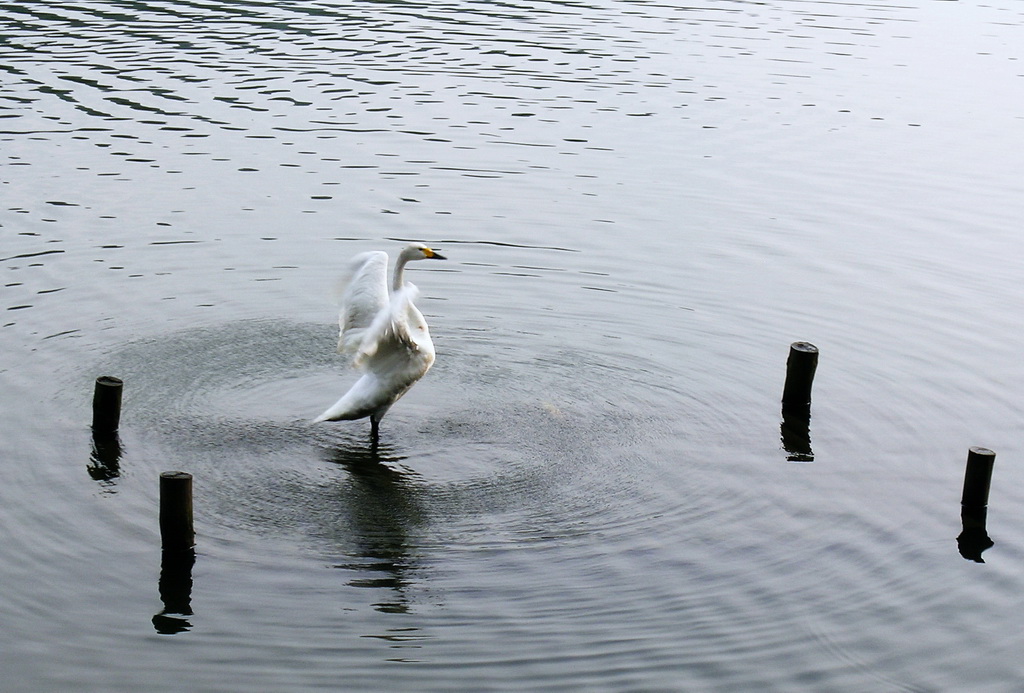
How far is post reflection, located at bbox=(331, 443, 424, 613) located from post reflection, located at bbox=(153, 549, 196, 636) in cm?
143

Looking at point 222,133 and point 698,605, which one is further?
point 222,133

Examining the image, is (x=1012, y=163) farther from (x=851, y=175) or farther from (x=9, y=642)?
(x=9, y=642)

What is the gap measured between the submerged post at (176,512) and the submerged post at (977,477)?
8069mm

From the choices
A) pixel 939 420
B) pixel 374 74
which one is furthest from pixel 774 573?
Result: pixel 374 74

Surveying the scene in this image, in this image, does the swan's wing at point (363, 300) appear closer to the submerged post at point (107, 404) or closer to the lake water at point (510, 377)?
the lake water at point (510, 377)

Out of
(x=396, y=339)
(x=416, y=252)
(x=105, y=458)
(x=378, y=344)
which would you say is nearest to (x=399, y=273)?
(x=416, y=252)

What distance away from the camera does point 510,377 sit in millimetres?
17547

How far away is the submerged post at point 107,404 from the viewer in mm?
14586

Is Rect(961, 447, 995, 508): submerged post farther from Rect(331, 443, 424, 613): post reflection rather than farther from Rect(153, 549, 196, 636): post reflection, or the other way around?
Rect(153, 549, 196, 636): post reflection

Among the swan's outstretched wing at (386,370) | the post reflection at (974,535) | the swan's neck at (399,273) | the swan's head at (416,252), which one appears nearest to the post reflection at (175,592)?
the swan's outstretched wing at (386,370)

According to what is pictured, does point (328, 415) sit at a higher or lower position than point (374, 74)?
lower

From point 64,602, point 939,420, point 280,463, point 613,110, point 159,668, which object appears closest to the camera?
point 159,668

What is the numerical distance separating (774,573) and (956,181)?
58.8ft

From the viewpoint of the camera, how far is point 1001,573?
1341 cm
